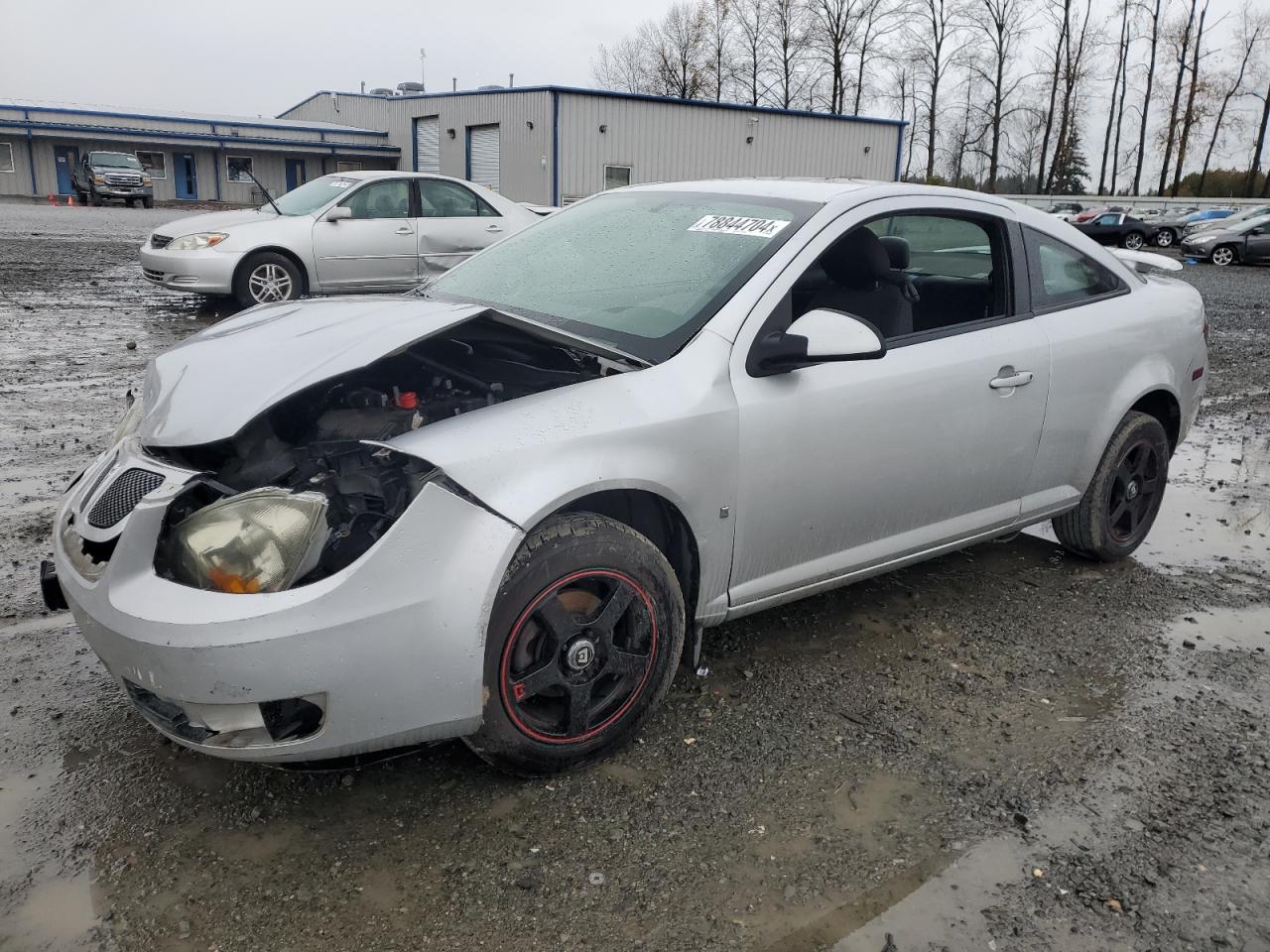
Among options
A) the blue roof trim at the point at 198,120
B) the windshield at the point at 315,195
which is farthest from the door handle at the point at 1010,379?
the blue roof trim at the point at 198,120

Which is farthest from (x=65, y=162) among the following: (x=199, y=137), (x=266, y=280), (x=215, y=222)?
(x=266, y=280)

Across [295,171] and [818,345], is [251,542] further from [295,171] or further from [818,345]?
[295,171]

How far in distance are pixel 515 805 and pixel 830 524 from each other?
4.33 feet

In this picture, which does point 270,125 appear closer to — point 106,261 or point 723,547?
point 106,261

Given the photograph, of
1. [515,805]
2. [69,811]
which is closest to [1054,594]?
[515,805]

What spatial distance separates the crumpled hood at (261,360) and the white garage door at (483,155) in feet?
107

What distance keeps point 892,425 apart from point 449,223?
8988mm

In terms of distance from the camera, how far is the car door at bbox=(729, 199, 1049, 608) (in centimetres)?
301

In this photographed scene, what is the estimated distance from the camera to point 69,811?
2.54 metres

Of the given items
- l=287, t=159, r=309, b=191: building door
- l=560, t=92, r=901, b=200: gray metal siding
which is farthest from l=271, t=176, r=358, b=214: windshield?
l=287, t=159, r=309, b=191: building door

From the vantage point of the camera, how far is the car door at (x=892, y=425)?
3.01 meters

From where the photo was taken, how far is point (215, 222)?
10656mm

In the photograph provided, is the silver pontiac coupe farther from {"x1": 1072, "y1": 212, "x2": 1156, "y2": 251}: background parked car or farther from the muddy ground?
{"x1": 1072, "y1": 212, "x2": 1156, "y2": 251}: background parked car

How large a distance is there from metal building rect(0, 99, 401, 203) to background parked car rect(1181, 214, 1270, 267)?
33.5m
